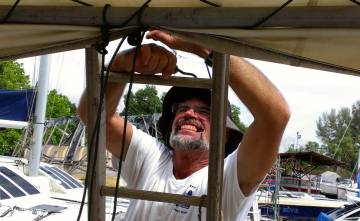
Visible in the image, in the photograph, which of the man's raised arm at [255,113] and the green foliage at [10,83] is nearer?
the man's raised arm at [255,113]

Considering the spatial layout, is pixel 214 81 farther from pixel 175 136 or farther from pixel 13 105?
pixel 13 105

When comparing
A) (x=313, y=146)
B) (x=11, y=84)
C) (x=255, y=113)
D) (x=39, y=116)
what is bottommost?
(x=255, y=113)

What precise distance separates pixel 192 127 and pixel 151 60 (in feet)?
1.85

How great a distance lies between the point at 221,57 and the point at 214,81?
10 centimetres

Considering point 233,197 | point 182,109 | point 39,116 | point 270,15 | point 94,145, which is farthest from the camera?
point 39,116

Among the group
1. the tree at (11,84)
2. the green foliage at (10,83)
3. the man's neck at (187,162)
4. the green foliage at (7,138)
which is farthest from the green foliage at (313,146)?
the man's neck at (187,162)

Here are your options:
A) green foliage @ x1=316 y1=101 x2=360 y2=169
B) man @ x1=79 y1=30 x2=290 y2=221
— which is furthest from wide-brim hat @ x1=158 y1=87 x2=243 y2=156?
green foliage @ x1=316 y1=101 x2=360 y2=169

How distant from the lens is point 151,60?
6.36 ft

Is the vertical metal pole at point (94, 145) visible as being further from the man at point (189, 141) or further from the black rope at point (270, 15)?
the black rope at point (270, 15)

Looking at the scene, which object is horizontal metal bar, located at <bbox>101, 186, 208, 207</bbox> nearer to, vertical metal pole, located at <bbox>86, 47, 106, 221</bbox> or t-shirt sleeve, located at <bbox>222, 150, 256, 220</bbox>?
vertical metal pole, located at <bbox>86, 47, 106, 221</bbox>

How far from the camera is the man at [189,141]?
201 centimetres

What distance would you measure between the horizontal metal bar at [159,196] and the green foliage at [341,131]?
69.2m

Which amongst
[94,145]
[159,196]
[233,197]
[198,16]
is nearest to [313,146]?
[233,197]

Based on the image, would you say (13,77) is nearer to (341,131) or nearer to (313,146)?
(313,146)
